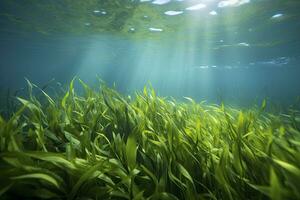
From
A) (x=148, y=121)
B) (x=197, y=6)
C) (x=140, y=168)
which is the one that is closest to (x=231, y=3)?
(x=197, y=6)

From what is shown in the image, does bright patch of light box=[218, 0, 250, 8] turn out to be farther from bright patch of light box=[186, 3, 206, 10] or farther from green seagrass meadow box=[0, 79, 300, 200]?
green seagrass meadow box=[0, 79, 300, 200]

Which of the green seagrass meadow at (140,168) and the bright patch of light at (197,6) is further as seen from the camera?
the bright patch of light at (197,6)

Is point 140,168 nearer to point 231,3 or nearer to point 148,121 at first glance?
point 148,121

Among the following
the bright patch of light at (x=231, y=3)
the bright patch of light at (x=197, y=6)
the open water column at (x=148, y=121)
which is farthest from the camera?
the bright patch of light at (x=197, y=6)

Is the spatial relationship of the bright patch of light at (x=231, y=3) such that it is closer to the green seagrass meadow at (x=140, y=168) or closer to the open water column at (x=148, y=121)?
the open water column at (x=148, y=121)

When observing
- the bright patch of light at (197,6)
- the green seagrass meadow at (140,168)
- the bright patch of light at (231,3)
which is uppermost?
the bright patch of light at (197,6)

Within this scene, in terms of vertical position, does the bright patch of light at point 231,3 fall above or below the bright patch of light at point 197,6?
below

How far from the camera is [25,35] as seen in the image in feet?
78.7

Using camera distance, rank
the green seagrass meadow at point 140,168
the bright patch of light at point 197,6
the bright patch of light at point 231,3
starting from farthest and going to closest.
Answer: the bright patch of light at point 197,6
the bright patch of light at point 231,3
the green seagrass meadow at point 140,168

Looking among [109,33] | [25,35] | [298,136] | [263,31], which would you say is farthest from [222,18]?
[25,35]

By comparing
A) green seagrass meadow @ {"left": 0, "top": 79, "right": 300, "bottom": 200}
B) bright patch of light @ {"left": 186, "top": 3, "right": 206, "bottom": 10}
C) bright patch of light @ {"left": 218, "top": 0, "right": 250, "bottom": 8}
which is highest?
bright patch of light @ {"left": 186, "top": 3, "right": 206, "bottom": 10}

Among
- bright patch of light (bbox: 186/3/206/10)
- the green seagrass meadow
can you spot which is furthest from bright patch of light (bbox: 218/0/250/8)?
the green seagrass meadow

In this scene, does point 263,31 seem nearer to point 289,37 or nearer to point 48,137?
point 289,37

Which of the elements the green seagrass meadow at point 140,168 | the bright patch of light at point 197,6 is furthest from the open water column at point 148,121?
the bright patch of light at point 197,6
